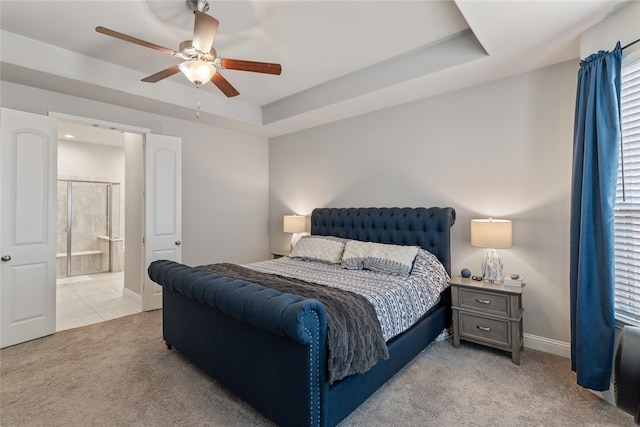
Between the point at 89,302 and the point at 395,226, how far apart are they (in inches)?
181

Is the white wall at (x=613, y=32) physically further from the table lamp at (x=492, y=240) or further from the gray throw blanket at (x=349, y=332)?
the gray throw blanket at (x=349, y=332)

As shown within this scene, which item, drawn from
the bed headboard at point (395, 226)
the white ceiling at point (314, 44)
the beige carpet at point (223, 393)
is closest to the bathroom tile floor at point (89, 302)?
the beige carpet at point (223, 393)

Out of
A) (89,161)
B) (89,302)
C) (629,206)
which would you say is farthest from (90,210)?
(629,206)

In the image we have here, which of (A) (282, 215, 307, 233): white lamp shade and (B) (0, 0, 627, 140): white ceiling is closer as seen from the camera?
(B) (0, 0, 627, 140): white ceiling

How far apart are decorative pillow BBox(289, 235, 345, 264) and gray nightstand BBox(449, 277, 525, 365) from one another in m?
1.28

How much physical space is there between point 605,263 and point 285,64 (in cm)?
333

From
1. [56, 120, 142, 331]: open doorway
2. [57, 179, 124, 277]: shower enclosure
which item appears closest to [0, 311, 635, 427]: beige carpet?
[56, 120, 142, 331]: open doorway

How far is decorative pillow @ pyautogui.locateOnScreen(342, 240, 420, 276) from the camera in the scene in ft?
9.77

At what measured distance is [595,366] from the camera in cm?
210

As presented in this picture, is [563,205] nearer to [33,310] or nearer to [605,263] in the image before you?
[605,263]

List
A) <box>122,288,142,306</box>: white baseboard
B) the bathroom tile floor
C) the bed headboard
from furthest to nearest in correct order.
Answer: <box>122,288,142,306</box>: white baseboard < the bathroom tile floor < the bed headboard

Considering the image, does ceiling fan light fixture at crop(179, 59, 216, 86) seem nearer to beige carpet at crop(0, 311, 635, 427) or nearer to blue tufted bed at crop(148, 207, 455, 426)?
blue tufted bed at crop(148, 207, 455, 426)

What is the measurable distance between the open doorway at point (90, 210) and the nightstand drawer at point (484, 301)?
543 cm

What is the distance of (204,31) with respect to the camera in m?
2.08
